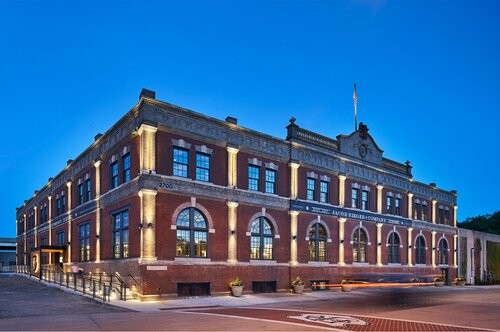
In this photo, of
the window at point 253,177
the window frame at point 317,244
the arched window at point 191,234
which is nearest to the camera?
the arched window at point 191,234

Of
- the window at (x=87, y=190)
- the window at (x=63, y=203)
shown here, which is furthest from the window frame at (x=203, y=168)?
the window at (x=63, y=203)

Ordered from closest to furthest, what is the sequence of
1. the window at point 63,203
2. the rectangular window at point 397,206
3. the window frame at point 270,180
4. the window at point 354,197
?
the window frame at point 270,180 → the window at point 354,197 → the window at point 63,203 → the rectangular window at point 397,206

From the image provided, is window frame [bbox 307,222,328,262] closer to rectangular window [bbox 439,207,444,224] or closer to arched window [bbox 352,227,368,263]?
arched window [bbox 352,227,368,263]

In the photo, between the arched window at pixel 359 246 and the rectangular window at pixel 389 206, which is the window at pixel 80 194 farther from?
the rectangular window at pixel 389 206

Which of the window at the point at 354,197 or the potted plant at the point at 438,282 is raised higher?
the window at the point at 354,197

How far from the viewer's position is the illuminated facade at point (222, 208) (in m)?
28.1

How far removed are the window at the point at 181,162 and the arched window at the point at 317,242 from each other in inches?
495

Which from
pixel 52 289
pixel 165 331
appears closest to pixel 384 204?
pixel 52 289

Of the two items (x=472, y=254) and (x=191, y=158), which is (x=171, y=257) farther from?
(x=472, y=254)

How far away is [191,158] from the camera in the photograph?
29.9 metres

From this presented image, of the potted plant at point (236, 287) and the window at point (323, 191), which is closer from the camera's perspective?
the potted plant at point (236, 287)

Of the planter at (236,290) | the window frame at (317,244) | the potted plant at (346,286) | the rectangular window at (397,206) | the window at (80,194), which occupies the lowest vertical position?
the potted plant at (346,286)

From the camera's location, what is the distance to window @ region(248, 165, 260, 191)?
111 feet

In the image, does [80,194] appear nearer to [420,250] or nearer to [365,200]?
[365,200]
